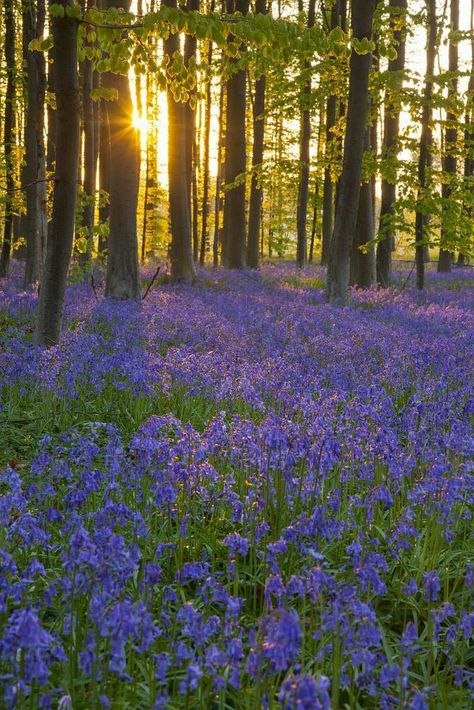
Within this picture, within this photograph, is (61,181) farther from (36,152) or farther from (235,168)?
(235,168)

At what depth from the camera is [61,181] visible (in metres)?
7.66

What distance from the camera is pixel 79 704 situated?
2281 mm

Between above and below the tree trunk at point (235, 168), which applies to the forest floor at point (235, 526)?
below

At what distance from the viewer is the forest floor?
214cm

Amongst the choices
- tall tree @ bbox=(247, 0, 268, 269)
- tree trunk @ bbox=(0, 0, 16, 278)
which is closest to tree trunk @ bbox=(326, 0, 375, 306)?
tree trunk @ bbox=(0, 0, 16, 278)

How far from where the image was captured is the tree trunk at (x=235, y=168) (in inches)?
890

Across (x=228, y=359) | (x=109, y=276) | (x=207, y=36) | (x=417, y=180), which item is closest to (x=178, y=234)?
(x=109, y=276)

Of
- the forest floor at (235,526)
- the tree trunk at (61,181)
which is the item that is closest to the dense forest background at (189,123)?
the tree trunk at (61,181)

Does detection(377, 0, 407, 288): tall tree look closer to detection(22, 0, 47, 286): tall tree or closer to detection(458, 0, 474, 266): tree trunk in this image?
detection(458, 0, 474, 266): tree trunk

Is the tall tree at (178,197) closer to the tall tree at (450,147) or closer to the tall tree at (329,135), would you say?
the tall tree at (329,135)

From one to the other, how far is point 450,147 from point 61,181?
64.1 feet

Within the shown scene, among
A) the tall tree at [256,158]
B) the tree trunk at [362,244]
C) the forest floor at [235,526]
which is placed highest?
the tall tree at [256,158]

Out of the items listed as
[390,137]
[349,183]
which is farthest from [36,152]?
[390,137]

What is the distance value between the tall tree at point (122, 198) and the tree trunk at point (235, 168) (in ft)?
30.3
